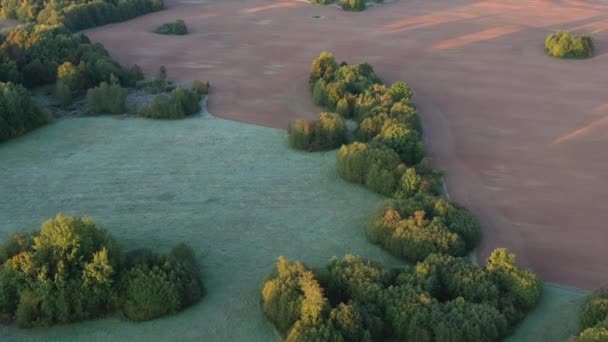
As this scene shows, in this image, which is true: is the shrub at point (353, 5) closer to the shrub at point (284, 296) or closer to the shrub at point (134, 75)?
the shrub at point (134, 75)

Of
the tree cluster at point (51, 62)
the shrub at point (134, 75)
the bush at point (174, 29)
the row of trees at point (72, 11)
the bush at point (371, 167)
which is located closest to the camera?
the bush at point (371, 167)

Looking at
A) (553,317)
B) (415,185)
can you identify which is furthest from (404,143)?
(553,317)

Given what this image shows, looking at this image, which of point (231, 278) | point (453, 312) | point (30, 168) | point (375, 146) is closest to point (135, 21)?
point (30, 168)

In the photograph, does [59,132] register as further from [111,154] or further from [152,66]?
[152,66]

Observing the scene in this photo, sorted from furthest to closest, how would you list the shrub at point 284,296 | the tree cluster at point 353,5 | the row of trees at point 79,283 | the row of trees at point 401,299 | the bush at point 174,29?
the tree cluster at point 353,5
the bush at point 174,29
the row of trees at point 79,283
the shrub at point 284,296
the row of trees at point 401,299

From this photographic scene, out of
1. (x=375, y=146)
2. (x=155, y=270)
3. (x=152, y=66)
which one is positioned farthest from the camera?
(x=152, y=66)

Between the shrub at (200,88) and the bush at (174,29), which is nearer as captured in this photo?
the shrub at (200,88)

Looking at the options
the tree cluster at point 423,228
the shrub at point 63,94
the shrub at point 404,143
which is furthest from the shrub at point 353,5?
the tree cluster at point 423,228
